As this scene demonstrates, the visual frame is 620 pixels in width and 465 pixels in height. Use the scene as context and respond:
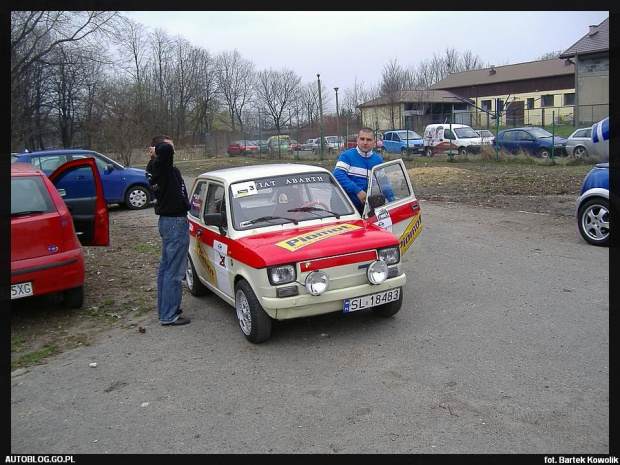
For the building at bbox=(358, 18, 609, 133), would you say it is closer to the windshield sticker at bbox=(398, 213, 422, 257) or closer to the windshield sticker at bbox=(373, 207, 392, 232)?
the windshield sticker at bbox=(398, 213, 422, 257)

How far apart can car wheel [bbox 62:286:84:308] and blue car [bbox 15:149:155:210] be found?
29.0ft

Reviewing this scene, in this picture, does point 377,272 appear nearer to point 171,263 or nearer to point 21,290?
point 171,263

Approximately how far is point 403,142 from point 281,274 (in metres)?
25.7

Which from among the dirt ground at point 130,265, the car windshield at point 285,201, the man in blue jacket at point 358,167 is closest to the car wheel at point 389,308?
the car windshield at point 285,201

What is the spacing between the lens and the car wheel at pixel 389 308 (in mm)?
5793

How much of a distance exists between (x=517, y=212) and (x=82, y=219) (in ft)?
28.6

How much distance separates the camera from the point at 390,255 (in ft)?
18.4

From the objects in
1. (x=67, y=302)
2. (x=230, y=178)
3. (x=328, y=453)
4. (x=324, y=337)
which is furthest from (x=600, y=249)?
(x=67, y=302)

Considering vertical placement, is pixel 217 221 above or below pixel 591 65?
below

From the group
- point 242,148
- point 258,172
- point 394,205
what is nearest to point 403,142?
point 242,148

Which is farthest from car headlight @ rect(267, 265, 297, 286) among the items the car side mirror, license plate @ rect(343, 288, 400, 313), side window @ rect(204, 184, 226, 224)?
side window @ rect(204, 184, 226, 224)

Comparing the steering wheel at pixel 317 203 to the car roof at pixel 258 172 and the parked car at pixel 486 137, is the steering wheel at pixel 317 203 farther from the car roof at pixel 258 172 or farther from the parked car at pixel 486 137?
the parked car at pixel 486 137

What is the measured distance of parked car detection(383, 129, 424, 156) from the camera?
29.3 metres

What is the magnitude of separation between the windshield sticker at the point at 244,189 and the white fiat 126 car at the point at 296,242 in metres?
0.01
